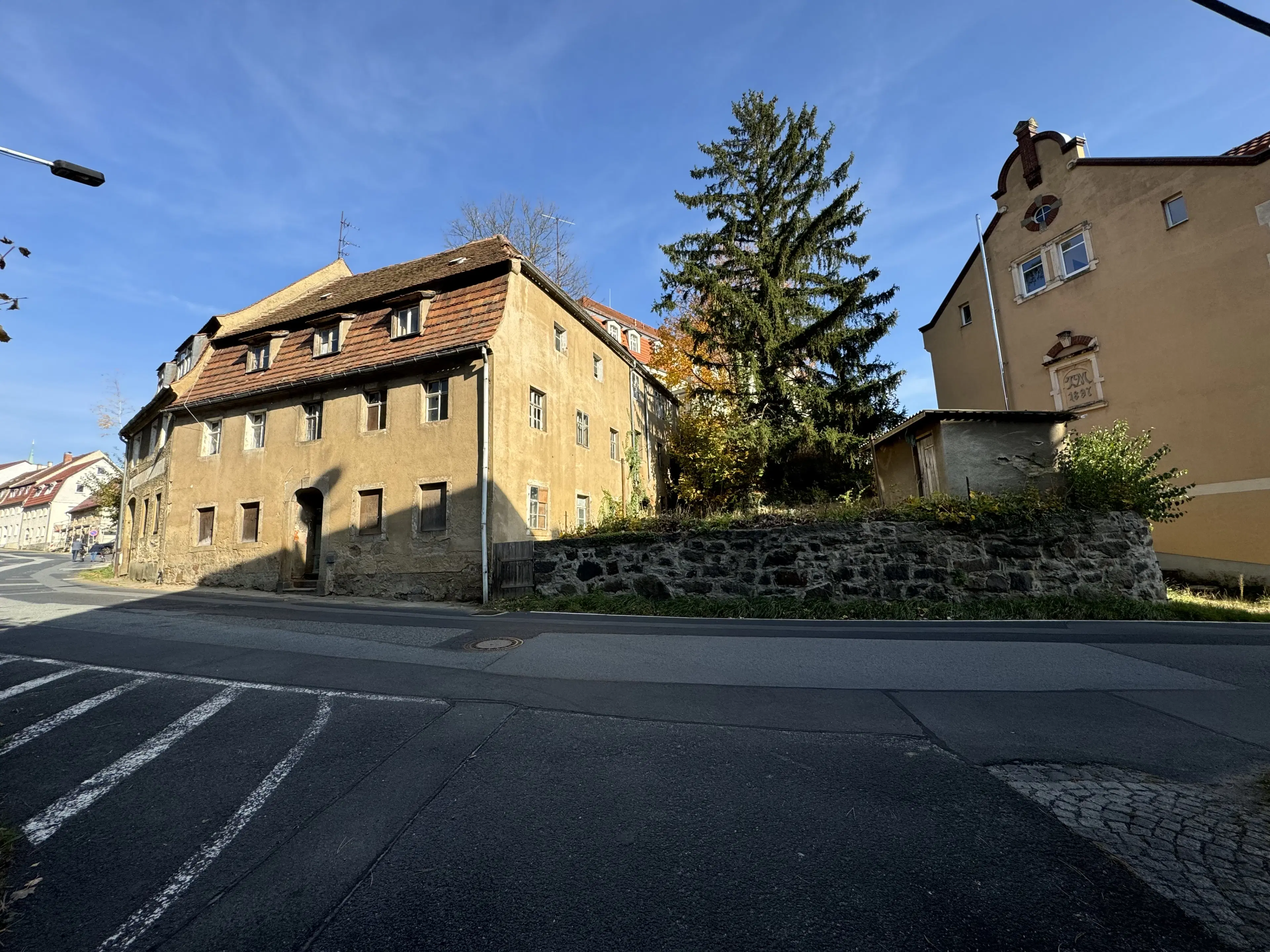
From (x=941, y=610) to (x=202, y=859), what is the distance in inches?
453

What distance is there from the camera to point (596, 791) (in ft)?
11.6

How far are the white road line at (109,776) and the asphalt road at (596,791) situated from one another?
0.02 meters

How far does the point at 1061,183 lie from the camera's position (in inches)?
781

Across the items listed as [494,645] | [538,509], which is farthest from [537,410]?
[494,645]

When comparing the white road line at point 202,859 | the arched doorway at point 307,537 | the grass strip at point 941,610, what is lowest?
the grass strip at point 941,610

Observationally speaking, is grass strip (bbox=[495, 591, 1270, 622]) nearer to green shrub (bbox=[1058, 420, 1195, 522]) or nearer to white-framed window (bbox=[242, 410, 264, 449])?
green shrub (bbox=[1058, 420, 1195, 522])

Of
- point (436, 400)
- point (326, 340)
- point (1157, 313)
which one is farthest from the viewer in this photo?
point (326, 340)

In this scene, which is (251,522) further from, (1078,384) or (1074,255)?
(1074,255)

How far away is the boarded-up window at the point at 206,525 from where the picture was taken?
64.1 ft

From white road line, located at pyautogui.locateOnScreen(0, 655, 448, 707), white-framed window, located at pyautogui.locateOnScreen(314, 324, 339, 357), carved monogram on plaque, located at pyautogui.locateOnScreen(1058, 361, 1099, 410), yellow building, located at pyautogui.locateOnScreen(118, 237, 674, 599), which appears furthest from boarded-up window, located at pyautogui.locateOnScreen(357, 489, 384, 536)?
carved monogram on plaque, located at pyautogui.locateOnScreen(1058, 361, 1099, 410)

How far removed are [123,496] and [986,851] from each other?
35.1 metres

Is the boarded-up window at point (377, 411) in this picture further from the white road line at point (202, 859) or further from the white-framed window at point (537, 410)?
the white road line at point (202, 859)

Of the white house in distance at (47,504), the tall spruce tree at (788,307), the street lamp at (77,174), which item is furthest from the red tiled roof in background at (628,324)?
the white house in distance at (47,504)

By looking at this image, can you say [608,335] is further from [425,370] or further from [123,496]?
[123,496]
